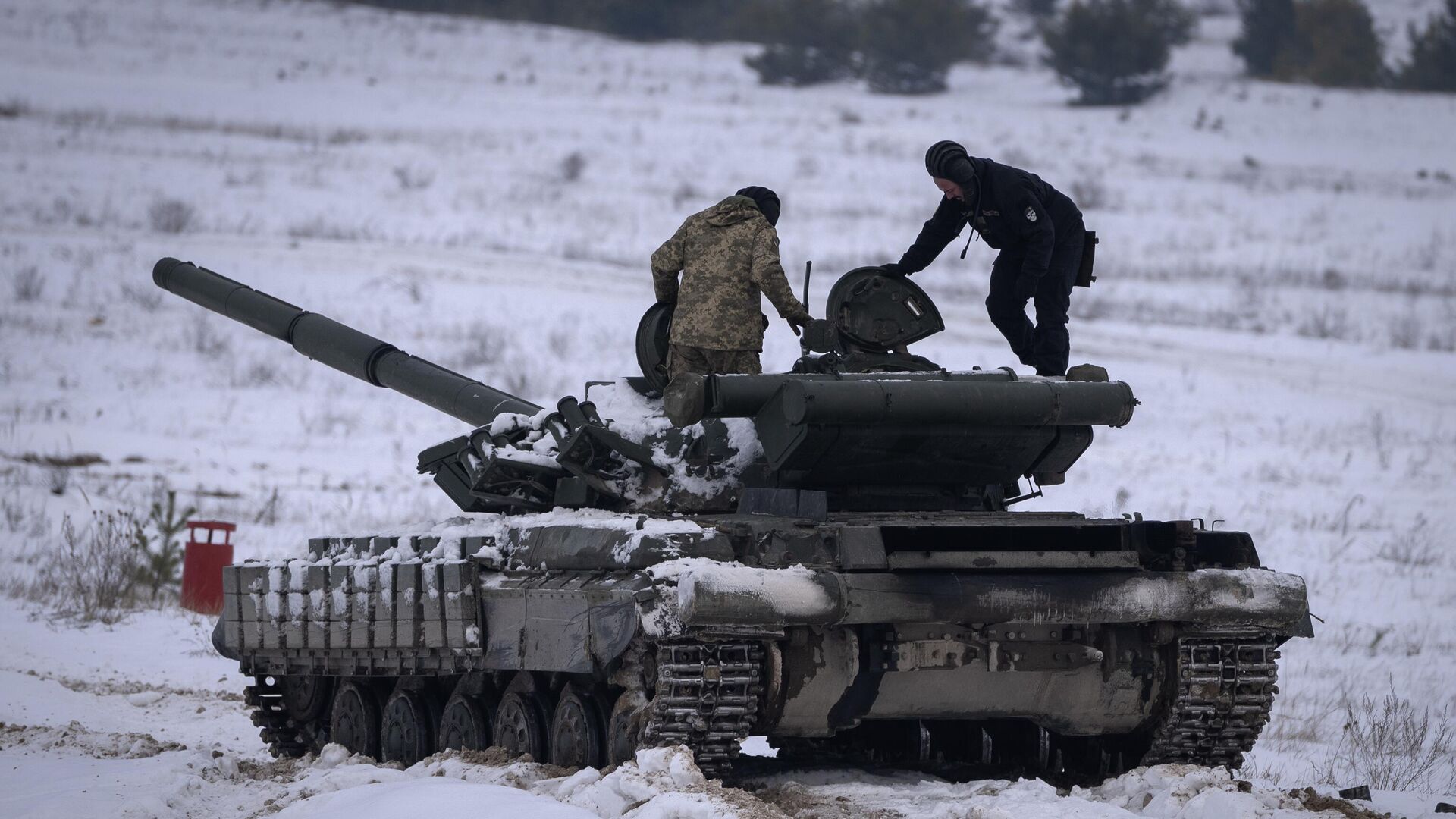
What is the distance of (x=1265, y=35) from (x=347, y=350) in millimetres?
57200

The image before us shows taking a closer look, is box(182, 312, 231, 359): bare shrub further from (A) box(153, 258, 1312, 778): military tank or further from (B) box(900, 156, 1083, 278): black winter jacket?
(B) box(900, 156, 1083, 278): black winter jacket

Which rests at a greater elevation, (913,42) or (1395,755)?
(913,42)

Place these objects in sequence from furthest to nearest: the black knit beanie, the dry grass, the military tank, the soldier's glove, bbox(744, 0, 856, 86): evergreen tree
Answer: bbox(744, 0, 856, 86): evergreen tree < the dry grass < the soldier's glove < the black knit beanie < the military tank

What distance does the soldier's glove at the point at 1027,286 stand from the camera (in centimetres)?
944

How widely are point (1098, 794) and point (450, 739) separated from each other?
341 centimetres

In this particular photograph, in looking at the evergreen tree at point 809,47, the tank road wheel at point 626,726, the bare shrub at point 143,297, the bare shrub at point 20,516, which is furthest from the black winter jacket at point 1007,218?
the evergreen tree at point 809,47

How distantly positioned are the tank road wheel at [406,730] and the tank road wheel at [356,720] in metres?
0.15

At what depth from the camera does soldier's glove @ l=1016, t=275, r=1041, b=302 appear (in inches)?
372

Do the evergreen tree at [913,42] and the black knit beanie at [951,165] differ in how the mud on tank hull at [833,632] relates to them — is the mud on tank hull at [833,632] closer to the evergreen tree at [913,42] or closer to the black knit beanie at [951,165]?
the black knit beanie at [951,165]

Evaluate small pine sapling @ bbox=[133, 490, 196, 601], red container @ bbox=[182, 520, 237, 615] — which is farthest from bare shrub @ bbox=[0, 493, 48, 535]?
red container @ bbox=[182, 520, 237, 615]

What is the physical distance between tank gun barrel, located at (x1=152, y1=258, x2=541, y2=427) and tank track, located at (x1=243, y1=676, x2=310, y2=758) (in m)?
1.93

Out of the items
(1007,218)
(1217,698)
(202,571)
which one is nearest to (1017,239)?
(1007,218)

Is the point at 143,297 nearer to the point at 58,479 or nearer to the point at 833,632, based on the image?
the point at 58,479

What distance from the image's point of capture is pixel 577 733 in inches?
335
